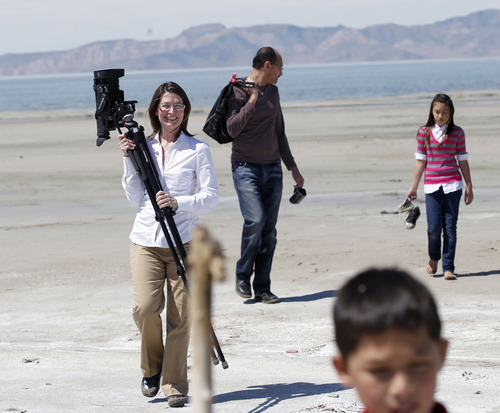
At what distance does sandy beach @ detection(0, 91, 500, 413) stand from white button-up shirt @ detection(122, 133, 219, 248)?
97cm

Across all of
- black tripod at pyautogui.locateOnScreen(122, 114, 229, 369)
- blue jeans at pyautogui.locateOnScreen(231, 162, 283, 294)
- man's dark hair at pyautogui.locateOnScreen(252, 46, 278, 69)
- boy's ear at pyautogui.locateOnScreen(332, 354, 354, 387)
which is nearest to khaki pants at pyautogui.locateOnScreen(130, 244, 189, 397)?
black tripod at pyautogui.locateOnScreen(122, 114, 229, 369)

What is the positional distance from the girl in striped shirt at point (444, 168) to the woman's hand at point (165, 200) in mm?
3737

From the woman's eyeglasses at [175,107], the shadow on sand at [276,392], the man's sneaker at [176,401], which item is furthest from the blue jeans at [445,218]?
the man's sneaker at [176,401]

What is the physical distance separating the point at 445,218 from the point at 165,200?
13.4ft

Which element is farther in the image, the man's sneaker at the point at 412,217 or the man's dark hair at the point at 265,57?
the man's sneaker at the point at 412,217

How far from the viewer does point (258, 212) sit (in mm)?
7578

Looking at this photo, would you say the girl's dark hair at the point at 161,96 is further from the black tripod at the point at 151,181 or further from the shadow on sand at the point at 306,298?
the shadow on sand at the point at 306,298

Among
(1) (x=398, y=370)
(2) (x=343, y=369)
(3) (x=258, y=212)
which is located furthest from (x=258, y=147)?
(1) (x=398, y=370)

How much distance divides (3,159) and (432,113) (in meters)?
17.3

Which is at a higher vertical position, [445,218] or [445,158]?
[445,158]

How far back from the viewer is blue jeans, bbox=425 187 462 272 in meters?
8.34

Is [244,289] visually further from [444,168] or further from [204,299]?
[204,299]

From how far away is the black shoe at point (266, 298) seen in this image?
7777 mm

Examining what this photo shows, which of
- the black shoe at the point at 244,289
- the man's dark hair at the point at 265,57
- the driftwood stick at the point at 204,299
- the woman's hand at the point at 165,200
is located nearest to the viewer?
the driftwood stick at the point at 204,299
